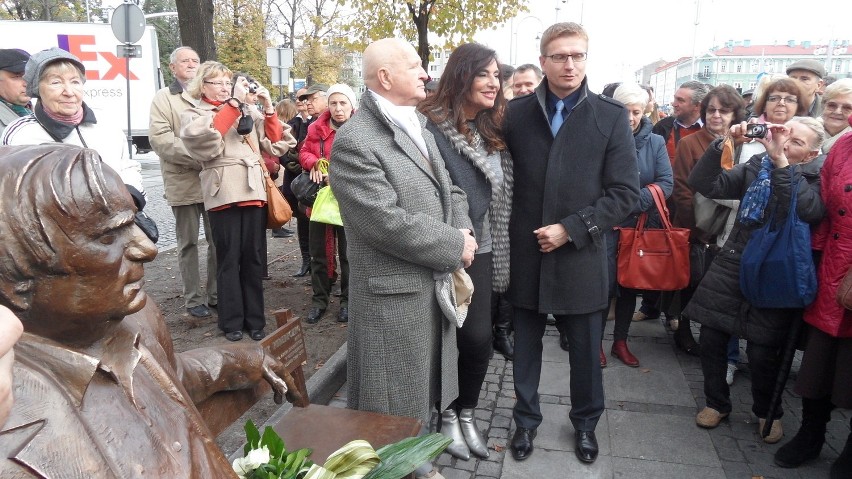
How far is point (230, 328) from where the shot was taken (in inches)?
184

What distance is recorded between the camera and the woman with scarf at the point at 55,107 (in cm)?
271

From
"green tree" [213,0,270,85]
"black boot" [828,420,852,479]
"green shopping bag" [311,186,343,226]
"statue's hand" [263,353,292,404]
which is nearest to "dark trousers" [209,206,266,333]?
"green shopping bag" [311,186,343,226]

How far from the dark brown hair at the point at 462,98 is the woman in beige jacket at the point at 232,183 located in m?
1.89

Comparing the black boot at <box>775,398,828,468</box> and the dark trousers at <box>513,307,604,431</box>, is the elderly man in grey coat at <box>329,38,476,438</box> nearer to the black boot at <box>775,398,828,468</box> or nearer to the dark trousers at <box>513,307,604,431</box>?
the dark trousers at <box>513,307,604,431</box>

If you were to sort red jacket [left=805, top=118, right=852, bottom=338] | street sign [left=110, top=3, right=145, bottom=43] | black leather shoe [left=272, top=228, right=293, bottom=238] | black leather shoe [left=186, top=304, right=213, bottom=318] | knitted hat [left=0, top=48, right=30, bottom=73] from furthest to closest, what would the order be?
street sign [left=110, top=3, right=145, bottom=43]
black leather shoe [left=272, top=228, right=293, bottom=238]
black leather shoe [left=186, top=304, right=213, bottom=318]
knitted hat [left=0, top=48, right=30, bottom=73]
red jacket [left=805, top=118, right=852, bottom=338]

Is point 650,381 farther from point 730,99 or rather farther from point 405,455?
point 405,455

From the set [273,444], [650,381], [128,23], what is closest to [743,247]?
[650,381]

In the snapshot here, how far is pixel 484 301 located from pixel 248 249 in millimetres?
2322

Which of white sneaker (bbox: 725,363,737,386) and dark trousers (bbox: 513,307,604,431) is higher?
dark trousers (bbox: 513,307,604,431)

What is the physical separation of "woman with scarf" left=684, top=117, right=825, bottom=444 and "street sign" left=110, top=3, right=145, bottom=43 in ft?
31.3

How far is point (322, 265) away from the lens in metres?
5.35

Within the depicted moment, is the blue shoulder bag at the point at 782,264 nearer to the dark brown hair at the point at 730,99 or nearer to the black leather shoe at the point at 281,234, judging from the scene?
the dark brown hair at the point at 730,99

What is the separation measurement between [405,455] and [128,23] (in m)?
10.4

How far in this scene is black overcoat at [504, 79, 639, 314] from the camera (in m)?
2.97
